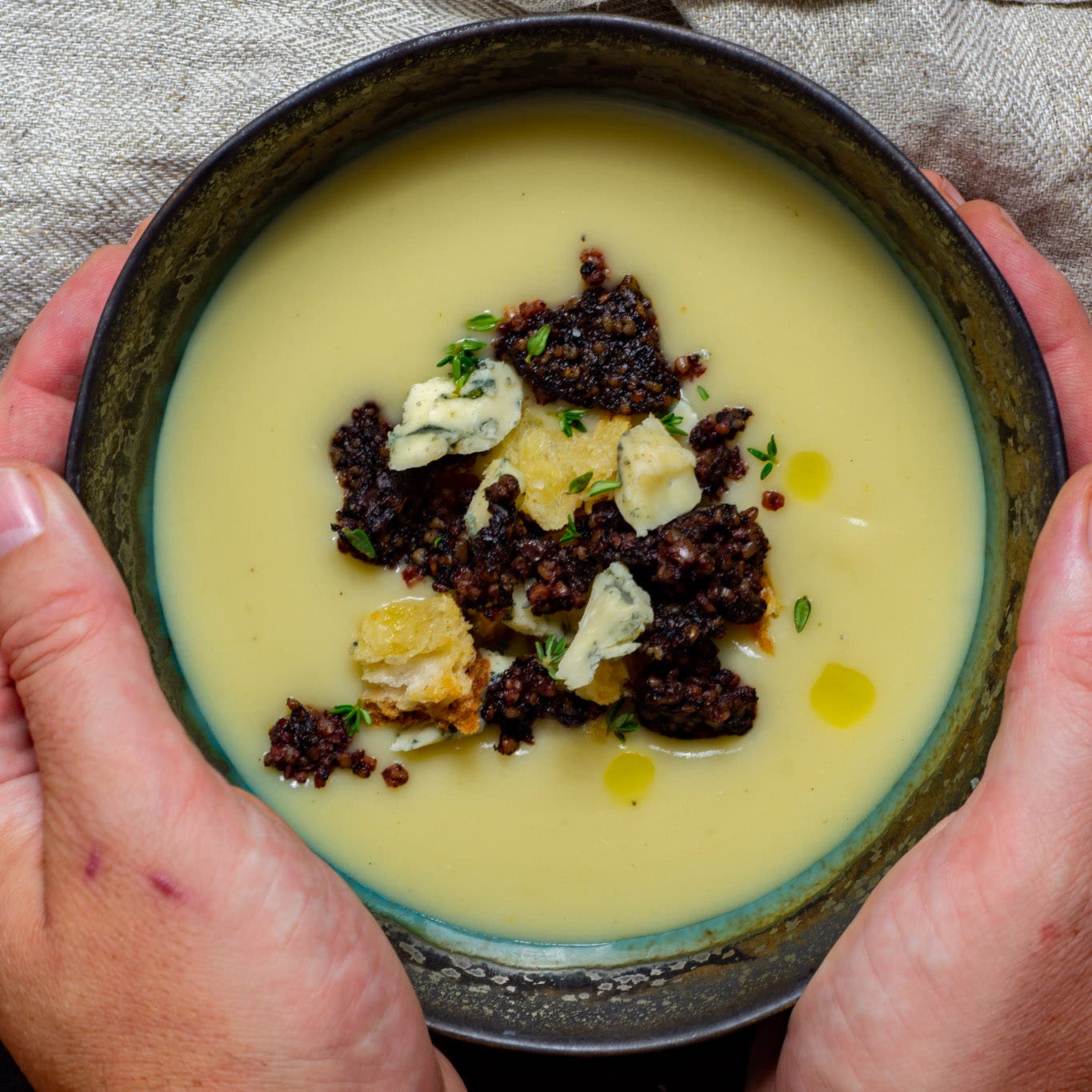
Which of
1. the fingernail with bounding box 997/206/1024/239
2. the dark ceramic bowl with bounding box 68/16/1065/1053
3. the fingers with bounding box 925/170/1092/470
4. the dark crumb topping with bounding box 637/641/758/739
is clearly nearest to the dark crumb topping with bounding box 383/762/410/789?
the dark ceramic bowl with bounding box 68/16/1065/1053

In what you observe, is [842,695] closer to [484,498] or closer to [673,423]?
[673,423]

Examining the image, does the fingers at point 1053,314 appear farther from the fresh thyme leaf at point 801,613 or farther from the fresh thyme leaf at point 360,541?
the fresh thyme leaf at point 360,541

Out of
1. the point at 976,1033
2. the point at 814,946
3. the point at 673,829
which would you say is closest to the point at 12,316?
the point at 673,829

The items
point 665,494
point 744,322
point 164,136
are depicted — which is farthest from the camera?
point 164,136

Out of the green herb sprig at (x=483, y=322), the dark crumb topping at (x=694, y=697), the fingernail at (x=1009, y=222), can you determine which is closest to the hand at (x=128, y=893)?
the dark crumb topping at (x=694, y=697)

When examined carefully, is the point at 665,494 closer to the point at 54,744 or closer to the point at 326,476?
the point at 326,476

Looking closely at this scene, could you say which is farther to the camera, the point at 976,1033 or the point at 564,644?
the point at 564,644
